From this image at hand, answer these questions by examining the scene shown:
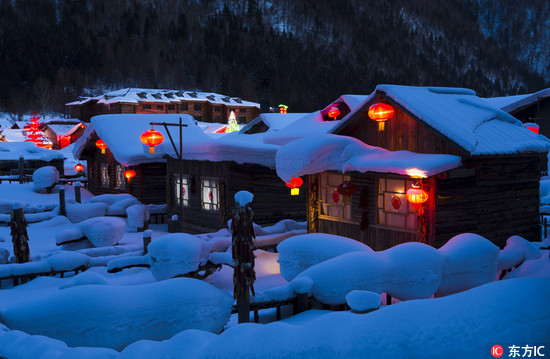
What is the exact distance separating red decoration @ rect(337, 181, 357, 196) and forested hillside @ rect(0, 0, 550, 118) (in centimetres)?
6070

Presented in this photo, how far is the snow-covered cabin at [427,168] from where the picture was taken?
12.9 metres

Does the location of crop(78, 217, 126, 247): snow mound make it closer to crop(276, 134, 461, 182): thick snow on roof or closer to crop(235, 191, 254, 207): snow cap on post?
crop(276, 134, 461, 182): thick snow on roof

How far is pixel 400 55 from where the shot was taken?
568 ft

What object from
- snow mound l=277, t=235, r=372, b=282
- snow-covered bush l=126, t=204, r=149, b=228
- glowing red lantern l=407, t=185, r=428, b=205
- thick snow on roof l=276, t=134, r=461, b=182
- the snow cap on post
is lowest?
snow-covered bush l=126, t=204, r=149, b=228

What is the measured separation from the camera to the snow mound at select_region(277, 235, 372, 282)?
10.8 metres

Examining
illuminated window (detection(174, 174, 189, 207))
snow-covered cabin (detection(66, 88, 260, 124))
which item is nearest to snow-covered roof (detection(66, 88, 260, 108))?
snow-covered cabin (detection(66, 88, 260, 124))

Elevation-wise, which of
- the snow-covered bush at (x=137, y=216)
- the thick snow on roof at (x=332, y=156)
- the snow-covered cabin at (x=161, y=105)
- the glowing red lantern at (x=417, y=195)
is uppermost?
the snow-covered cabin at (x=161, y=105)

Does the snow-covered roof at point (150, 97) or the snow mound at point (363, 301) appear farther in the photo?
the snow-covered roof at point (150, 97)

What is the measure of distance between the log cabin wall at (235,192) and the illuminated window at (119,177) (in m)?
8.55

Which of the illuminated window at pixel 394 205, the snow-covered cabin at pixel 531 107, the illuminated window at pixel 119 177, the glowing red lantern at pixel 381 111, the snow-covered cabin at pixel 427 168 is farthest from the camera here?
the snow-covered cabin at pixel 531 107

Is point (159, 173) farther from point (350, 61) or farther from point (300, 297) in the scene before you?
point (350, 61)

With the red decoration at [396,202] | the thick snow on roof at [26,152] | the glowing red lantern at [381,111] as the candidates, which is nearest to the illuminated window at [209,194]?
the glowing red lantern at [381,111]

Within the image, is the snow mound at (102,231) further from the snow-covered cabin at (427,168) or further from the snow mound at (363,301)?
the snow mound at (363,301)

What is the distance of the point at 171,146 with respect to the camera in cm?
2155
